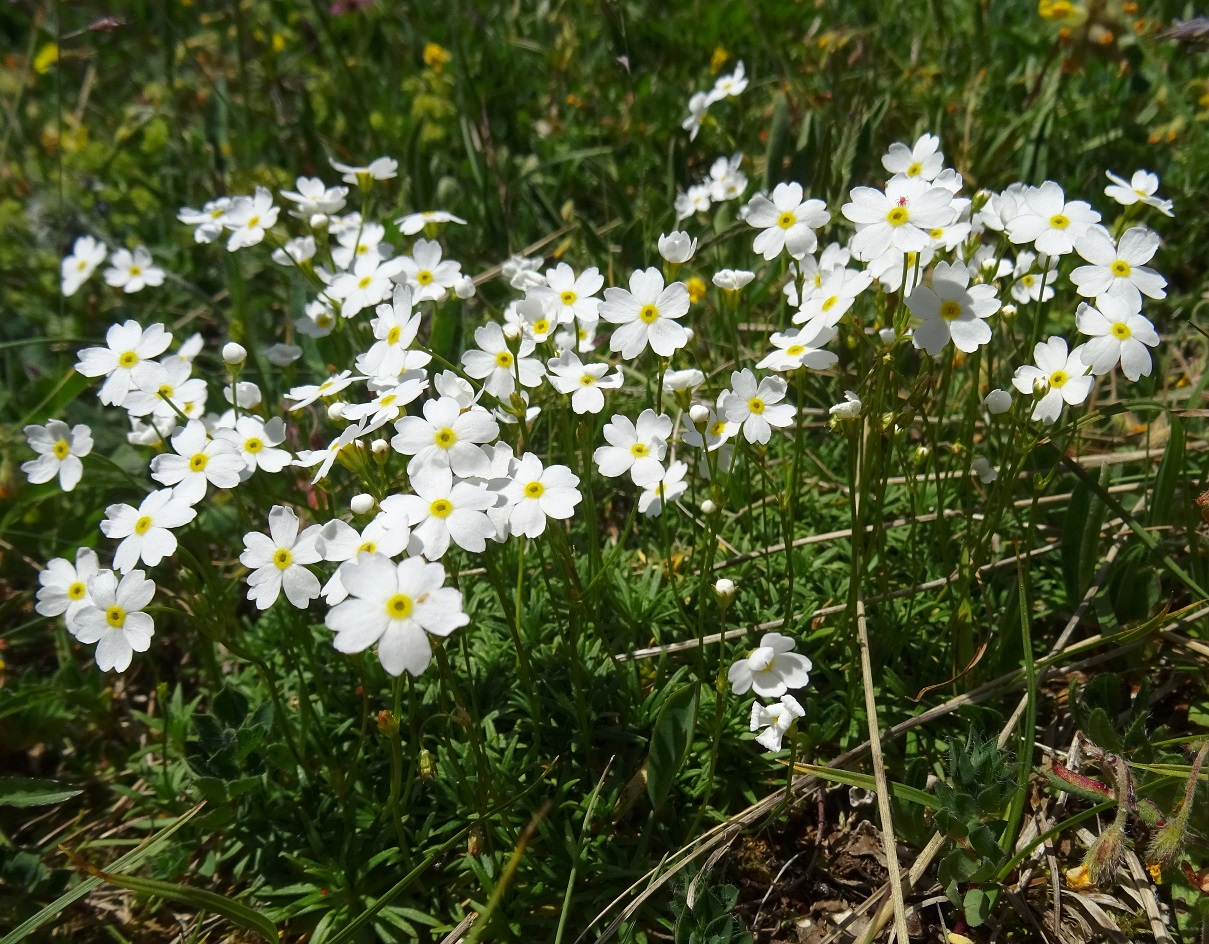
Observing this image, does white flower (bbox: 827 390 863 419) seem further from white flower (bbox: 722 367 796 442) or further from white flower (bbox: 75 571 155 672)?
white flower (bbox: 75 571 155 672)

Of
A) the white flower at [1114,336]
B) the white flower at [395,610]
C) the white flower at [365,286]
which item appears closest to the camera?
the white flower at [395,610]

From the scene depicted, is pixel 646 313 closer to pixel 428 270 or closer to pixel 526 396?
pixel 526 396

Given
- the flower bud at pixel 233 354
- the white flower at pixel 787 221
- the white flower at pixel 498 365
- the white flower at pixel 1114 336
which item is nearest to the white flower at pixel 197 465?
the flower bud at pixel 233 354

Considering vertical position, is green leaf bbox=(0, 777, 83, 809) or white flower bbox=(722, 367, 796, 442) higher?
white flower bbox=(722, 367, 796, 442)

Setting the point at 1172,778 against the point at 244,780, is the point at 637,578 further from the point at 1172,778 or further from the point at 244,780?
the point at 1172,778

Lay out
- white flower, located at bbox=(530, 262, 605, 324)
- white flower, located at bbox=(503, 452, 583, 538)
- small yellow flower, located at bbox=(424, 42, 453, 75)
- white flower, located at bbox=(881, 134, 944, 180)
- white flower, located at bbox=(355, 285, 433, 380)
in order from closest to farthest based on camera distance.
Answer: white flower, located at bbox=(503, 452, 583, 538) < white flower, located at bbox=(355, 285, 433, 380) < white flower, located at bbox=(881, 134, 944, 180) < white flower, located at bbox=(530, 262, 605, 324) < small yellow flower, located at bbox=(424, 42, 453, 75)

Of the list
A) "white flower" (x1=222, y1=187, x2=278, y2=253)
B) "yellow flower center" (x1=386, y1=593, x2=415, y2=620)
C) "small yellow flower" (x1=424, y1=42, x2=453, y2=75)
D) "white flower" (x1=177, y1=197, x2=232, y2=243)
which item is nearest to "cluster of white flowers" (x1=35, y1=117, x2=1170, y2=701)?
"yellow flower center" (x1=386, y1=593, x2=415, y2=620)

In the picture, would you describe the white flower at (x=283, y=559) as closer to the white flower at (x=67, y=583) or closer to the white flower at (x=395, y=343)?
the white flower at (x=395, y=343)
